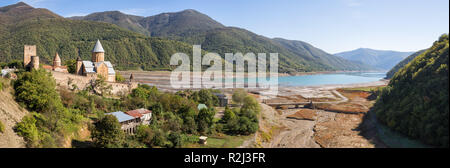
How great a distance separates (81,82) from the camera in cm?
2638

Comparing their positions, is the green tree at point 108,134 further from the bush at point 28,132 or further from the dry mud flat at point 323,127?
the dry mud flat at point 323,127

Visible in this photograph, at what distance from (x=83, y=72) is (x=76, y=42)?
2803 inches

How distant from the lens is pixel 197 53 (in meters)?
114

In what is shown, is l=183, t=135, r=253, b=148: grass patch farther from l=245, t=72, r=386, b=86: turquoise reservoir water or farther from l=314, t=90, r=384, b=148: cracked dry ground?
l=245, t=72, r=386, b=86: turquoise reservoir water

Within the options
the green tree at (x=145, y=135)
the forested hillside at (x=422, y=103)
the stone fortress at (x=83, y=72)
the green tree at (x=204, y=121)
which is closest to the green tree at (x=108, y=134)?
the green tree at (x=145, y=135)

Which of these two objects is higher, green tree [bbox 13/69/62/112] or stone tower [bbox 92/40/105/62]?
stone tower [bbox 92/40/105/62]

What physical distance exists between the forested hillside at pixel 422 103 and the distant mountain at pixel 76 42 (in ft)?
235

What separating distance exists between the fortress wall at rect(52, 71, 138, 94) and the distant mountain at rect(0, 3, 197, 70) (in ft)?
Result: 154

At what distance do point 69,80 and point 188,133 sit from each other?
12.5 m

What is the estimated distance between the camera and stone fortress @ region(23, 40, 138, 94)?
23266 mm

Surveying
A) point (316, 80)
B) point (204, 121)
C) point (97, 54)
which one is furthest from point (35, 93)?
point (316, 80)

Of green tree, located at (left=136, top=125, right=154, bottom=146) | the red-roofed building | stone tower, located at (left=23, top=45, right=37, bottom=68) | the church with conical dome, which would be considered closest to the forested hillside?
green tree, located at (left=136, top=125, right=154, bottom=146)
